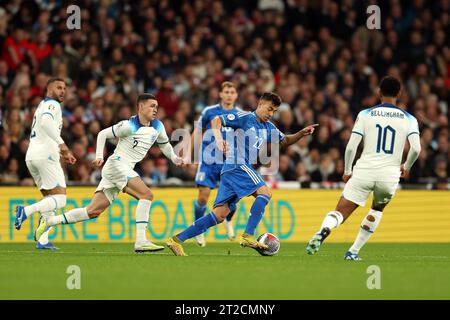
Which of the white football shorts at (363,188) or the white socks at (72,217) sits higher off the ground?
the white football shorts at (363,188)

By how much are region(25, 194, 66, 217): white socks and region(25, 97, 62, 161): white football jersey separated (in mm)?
563

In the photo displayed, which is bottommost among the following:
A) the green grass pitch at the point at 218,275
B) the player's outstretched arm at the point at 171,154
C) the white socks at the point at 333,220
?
the green grass pitch at the point at 218,275

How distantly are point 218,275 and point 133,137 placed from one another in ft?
11.6

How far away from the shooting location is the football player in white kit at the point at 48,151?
13.3m

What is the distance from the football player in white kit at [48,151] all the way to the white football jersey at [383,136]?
436 cm

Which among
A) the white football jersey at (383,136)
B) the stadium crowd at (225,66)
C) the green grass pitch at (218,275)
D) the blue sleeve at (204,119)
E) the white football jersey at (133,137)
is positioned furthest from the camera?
the stadium crowd at (225,66)

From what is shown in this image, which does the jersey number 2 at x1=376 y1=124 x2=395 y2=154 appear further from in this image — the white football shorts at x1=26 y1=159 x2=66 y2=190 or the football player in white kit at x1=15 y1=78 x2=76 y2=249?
the white football shorts at x1=26 y1=159 x2=66 y2=190

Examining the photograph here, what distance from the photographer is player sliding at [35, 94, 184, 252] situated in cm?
1255

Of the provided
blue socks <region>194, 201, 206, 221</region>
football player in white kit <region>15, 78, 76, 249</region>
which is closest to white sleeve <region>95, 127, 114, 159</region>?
football player in white kit <region>15, 78, 76, 249</region>

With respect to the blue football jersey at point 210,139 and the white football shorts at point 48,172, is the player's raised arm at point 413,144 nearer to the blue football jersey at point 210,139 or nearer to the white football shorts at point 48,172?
the blue football jersey at point 210,139

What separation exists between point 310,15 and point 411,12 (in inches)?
111

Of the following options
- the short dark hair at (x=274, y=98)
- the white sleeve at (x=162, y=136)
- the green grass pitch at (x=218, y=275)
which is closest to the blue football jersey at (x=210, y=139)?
the green grass pitch at (x=218, y=275)

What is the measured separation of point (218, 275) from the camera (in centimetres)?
964

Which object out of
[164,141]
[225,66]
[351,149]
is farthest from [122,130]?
[225,66]
